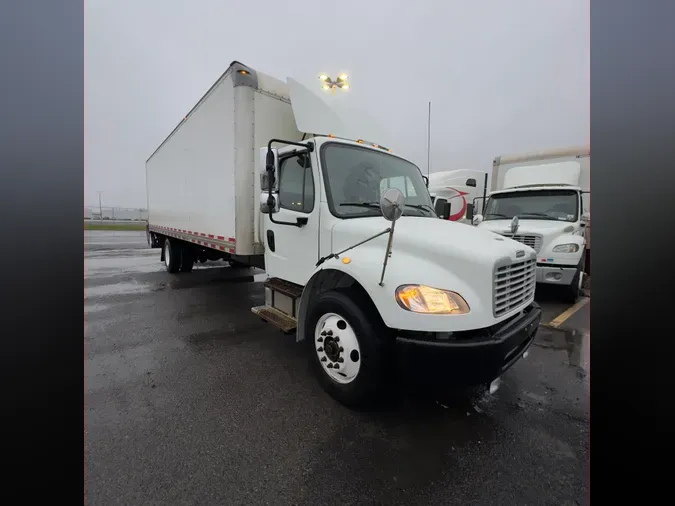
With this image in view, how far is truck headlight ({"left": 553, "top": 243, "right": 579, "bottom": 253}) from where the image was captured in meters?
5.81

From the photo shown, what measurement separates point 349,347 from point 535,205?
6460mm

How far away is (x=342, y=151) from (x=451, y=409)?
9.11 feet

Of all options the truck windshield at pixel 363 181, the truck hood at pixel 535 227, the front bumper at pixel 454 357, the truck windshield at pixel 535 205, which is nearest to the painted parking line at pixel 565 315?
the truck hood at pixel 535 227

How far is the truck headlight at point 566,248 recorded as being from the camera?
581 cm

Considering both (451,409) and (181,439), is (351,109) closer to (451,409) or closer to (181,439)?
(451,409)

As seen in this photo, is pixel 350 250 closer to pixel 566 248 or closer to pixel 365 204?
pixel 365 204

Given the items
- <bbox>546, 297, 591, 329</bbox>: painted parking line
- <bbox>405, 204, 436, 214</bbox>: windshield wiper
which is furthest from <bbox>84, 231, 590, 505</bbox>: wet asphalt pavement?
<bbox>405, 204, 436, 214</bbox>: windshield wiper

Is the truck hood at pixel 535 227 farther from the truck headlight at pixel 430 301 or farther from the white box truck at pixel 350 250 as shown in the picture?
the truck headlight at pixel 430 301

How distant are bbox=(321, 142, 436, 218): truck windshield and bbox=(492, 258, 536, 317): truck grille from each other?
120 centimetres

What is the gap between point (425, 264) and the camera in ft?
7.87

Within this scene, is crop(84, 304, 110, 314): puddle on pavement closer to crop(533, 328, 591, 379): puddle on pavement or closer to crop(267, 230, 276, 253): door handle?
crop(267, 230, 276, 253): door handle

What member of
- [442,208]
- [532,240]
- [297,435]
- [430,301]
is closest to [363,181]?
[442,208]

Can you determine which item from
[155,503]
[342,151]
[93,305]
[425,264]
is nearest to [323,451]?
[155,503]
